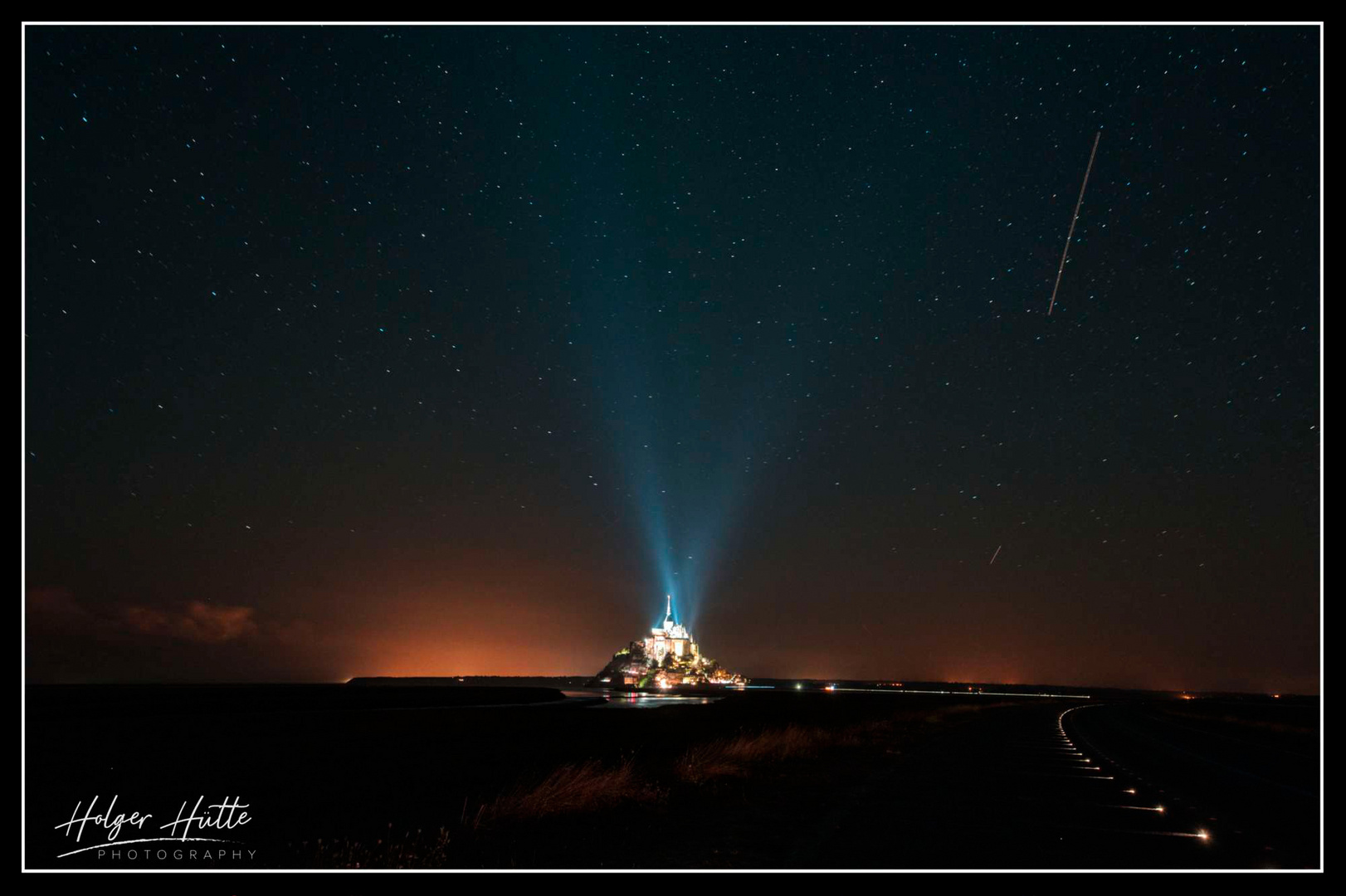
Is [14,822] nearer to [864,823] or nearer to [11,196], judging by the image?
[11,196]

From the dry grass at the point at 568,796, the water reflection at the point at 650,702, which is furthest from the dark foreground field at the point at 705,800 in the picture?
the water reflection at the point at 650,702
